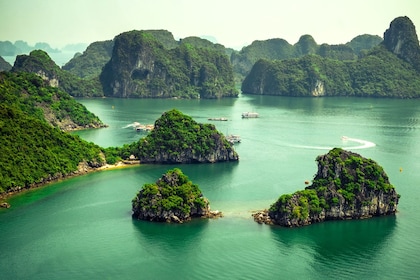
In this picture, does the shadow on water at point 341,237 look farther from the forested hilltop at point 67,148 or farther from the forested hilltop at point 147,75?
the forested hilltop at point 147,75

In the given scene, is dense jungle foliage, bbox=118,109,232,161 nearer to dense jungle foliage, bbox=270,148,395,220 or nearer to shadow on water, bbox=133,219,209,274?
dense jungle foliage, bbox=270,148,395,220

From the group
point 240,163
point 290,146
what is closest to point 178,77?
point 290,146

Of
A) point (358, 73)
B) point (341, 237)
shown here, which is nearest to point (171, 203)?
point (341, 237)

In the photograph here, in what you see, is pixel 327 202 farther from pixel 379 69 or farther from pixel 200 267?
pixel 379 69

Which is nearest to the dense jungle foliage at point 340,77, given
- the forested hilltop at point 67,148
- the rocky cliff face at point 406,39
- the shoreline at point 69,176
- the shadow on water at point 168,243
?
the rocky cliff face at point 406,39

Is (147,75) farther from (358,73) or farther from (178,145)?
(178,145)
